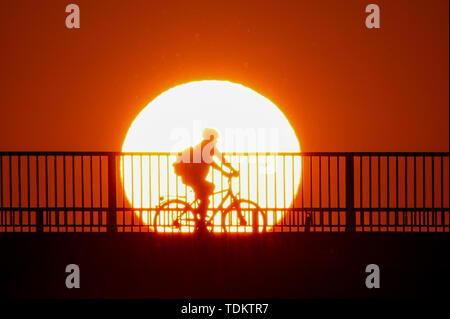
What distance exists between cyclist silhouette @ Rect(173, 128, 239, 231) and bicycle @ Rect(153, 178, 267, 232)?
0.50ft

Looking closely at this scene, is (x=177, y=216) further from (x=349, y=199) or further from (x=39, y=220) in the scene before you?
(x=349, y=199)

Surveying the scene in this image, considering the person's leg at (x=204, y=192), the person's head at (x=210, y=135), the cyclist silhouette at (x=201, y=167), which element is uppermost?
the person's head at (x=210, y=135)

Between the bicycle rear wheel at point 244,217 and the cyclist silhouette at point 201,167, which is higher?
the cyclist silhouette at point 201,167

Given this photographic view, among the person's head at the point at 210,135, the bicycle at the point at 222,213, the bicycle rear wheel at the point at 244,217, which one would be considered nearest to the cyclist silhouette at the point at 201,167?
the person's head at the point at 210,135

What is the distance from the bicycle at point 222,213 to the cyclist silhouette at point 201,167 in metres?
0.15

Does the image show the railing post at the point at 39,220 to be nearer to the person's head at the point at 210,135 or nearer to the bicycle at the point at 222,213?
the bicycle at the point at 222,213

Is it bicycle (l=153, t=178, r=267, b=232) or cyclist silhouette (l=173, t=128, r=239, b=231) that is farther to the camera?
bicycle (l=153, t=178, r=267, b=232)

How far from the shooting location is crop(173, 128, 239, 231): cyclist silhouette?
1644 cm

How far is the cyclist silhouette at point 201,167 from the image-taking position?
16.4 m

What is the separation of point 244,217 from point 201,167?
1234 mm

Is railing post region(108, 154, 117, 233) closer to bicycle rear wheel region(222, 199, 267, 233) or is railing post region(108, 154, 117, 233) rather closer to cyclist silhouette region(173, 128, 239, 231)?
cyclist silhouette region(173, 128, 239, 231)

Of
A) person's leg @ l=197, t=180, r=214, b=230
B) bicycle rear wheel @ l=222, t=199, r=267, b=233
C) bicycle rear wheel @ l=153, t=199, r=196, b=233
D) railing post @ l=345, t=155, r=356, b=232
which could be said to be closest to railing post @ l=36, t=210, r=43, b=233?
bicycle rear wheel @ l=153, t=199, r=196, b=233

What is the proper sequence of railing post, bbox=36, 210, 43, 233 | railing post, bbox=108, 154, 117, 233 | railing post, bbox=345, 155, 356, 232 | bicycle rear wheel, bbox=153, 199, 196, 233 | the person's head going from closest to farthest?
railing post, bbox=345, 155, 356, 232
railing post, bbox=108, 154, 117, 233
railing post, bbox=36, 210, 43, 233
bicycle rear wheel, bbox=153, 199, 196, 233
the person's head
